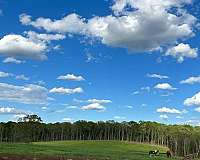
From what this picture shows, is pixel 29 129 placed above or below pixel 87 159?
above

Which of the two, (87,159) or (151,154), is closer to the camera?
(87,159)

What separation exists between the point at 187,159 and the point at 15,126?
130 m

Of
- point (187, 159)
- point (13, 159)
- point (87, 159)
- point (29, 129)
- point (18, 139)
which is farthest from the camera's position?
point (29, 129)

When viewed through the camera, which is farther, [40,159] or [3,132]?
[3,132]

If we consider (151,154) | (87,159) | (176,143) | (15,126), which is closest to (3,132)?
(15,126)

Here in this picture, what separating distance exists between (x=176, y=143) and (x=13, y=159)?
162 m

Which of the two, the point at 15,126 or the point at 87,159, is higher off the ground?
the point at 15,126

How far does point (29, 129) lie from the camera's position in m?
197

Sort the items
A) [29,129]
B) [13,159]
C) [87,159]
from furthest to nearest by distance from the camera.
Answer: [29,129], [87,159], [13,159]

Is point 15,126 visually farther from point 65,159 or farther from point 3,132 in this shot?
point 65,159

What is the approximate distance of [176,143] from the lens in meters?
193

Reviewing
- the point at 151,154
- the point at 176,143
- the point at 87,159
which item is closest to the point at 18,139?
the point at 176,143

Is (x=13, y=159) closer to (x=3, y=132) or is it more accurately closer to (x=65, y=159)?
(x=65, y=159)

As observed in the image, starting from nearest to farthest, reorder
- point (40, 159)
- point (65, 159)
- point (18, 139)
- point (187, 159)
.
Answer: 1. point (40, 159)
2. point (65, 159)
3. point (187, 159)
4. point (18, 139)
